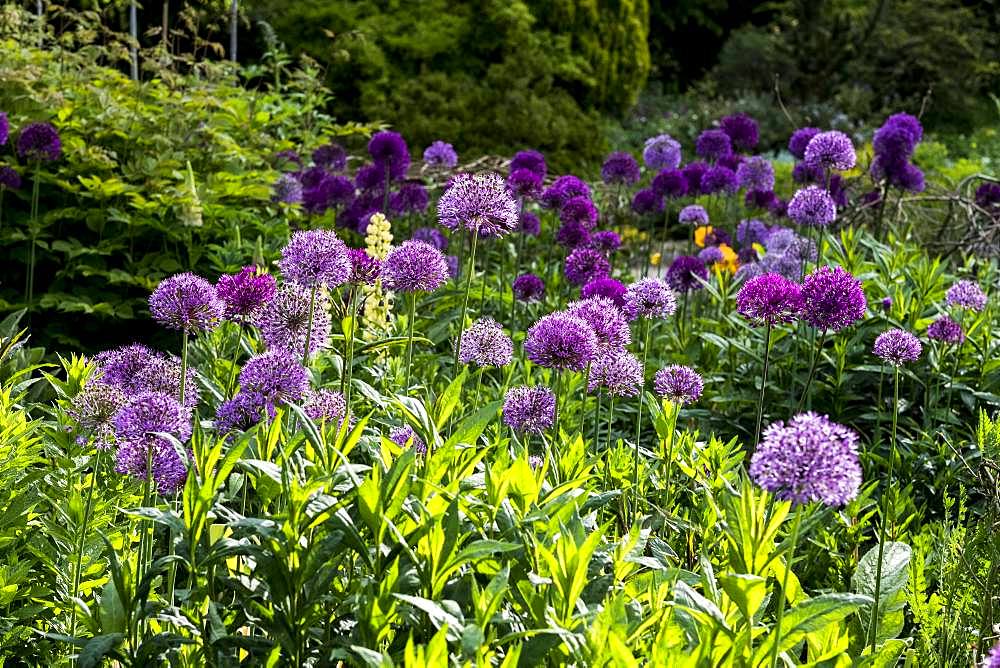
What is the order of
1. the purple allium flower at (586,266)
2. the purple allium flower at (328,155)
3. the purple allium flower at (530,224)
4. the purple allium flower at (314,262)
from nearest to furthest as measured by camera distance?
the purple allium flower at (314,262) → the purple allium flower at (586,266) → the purple allium flower at (530,224) → the purple allium flower at (328,155)

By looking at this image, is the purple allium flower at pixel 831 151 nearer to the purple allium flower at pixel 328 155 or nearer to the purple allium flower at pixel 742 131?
the purple allium flower at pixel 742 131

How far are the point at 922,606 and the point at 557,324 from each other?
1.00 m

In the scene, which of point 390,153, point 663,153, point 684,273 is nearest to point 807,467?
point 684,273

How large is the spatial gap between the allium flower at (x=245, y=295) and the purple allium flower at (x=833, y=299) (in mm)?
1324

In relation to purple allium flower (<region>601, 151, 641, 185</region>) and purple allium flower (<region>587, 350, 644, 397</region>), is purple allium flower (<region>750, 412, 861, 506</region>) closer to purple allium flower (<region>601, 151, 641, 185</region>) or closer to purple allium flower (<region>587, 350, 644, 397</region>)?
purple allium flower (<region>587, 350, 644, 397</region>)

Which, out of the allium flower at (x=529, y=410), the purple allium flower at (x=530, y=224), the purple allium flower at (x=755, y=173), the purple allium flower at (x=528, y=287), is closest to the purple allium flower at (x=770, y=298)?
the allium flower at (x=529, y=410)

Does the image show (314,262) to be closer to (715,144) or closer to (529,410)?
(529,410)

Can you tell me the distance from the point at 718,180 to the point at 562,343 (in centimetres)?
293

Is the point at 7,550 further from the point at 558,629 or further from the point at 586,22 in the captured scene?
the point at 586,22

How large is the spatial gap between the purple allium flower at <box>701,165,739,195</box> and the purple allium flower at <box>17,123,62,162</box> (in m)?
2.94

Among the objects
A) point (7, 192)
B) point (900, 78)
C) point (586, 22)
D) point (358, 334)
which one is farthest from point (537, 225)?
point (900, 78)

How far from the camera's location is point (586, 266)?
4156mm

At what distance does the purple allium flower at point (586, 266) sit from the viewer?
4156mm

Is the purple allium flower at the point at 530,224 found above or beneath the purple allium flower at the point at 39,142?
beneath
